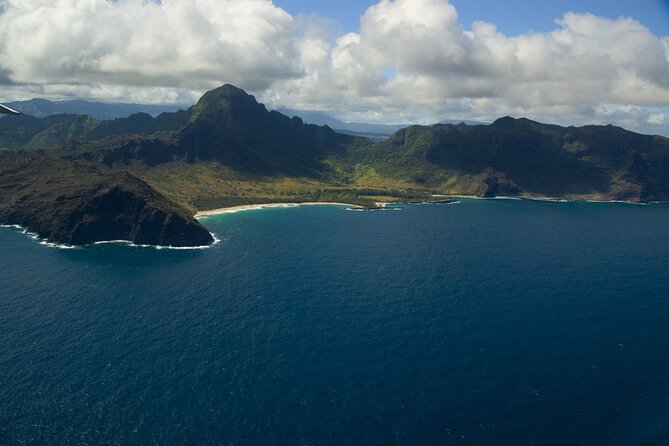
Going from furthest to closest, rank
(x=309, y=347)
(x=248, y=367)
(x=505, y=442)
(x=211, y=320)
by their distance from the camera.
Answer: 1. (x=211, y=320)
2. (x=309, y=347)
3. (x=248, y=367)
4. (x=505, y=442)

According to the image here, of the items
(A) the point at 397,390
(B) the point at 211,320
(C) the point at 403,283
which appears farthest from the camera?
(C) the point at 403,283

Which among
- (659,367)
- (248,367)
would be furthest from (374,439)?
(659,367)

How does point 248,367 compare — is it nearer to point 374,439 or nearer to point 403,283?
point 374,439

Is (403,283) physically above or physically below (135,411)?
above

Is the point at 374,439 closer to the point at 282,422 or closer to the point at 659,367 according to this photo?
the point at 282,422

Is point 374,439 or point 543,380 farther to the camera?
point 543,380

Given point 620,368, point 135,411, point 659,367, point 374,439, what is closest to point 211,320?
point 135,411
